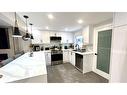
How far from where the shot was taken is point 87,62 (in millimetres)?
3301

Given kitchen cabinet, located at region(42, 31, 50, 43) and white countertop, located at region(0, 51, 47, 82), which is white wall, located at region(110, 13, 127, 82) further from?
kitchen cabinet, located at region(42, 31, 50, 43)

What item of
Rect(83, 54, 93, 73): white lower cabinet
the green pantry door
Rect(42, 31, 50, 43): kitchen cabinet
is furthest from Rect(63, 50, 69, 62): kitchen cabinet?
the green pantry door

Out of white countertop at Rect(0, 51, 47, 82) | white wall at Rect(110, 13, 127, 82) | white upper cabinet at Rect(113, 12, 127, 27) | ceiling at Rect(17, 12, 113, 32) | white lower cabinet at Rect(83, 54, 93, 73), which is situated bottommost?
white lower cabinet at Rect(83, 54, 93, 73)

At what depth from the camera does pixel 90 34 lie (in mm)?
3273

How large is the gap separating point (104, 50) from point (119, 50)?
192 cm

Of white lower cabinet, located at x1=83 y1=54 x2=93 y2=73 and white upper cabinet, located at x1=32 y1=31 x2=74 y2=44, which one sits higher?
white upper cabinet, located at x1=32 y1=31 x2=74 y2=44

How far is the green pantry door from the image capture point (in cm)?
260

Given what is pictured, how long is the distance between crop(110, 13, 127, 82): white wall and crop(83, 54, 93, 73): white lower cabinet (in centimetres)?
210

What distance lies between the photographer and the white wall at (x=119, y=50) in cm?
93

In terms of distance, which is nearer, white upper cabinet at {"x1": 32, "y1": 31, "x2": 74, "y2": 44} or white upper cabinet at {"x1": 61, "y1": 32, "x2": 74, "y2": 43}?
white upper cabinet at {"x1": 32, "y1": 31, "x2": 74, "y2": 44}

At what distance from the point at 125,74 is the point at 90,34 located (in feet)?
8.37

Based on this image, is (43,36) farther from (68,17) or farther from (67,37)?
(68,17)
